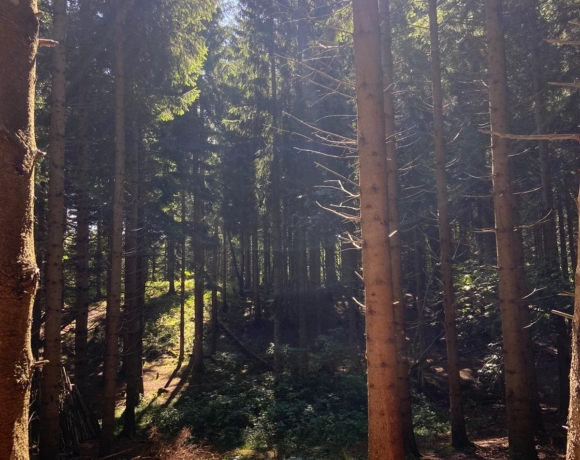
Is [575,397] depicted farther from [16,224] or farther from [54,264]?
[54,264]

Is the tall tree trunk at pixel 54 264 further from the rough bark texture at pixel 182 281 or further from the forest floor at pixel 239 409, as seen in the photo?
the rough bark texture at pixel 182 281

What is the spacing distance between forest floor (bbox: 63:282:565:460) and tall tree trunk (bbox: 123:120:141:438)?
895 millimetres

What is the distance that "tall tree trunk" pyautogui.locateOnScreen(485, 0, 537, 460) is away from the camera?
8859mm

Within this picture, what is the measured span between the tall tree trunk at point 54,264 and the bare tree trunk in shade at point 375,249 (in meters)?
7.38

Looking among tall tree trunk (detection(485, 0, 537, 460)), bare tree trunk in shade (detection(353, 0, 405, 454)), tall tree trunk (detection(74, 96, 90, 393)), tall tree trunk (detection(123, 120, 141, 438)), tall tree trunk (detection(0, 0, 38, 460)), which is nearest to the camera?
tall tree trunk (detection(0, 0, 38, 460))

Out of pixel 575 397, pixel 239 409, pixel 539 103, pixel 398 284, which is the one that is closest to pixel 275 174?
pixel 239 409

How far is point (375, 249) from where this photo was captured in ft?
17.8

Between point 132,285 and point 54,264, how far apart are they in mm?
5543

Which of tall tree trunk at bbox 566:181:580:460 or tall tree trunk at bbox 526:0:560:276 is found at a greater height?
tall tree trunk at bbox 526:0:560:276

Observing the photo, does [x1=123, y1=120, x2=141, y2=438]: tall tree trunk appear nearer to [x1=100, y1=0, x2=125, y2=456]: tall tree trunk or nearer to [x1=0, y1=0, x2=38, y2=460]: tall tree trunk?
[x1=100, y1=0, x2=125, y2=456]: tall tree trunk

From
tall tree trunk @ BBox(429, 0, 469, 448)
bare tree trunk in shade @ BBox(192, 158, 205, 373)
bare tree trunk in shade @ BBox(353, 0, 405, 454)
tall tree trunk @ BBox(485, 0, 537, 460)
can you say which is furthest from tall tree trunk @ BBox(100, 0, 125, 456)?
tall tree trunk @ BBox(485, 0, 537, 460)

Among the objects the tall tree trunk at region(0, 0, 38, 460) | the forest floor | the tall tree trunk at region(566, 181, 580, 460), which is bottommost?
the forest floor

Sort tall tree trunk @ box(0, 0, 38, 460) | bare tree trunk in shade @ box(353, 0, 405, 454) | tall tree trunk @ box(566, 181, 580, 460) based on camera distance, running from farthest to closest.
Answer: bare tree trunk in shade @ box(353, 0, 405, 454), tall tree trunk @ box(566, 181, 580, 460), tall tree trunk @ box(0, 0, 38, 460)

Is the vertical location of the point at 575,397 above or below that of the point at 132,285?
below
